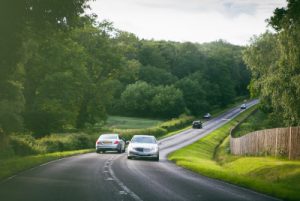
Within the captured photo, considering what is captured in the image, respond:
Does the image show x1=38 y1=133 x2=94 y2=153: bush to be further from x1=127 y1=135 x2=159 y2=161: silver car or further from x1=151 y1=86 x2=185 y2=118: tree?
x1=151 y1=86 x2=185 y2=118: tree

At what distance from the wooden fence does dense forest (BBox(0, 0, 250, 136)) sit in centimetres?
1267

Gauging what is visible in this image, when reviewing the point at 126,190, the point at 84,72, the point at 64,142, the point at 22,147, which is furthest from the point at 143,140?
the point at 84,72

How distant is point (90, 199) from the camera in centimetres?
1175

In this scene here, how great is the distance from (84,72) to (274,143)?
34.4 metres

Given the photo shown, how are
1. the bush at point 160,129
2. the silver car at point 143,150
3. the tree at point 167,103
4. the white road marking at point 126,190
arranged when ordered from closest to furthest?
the white road marking at point 126,190 → the silver car at point 143,150 → the bush at point 160,129 → the tree at point 167,103

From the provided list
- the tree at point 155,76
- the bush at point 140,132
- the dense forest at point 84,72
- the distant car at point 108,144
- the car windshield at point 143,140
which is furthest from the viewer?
the tree at point 155,76

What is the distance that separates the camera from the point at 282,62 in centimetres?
3597

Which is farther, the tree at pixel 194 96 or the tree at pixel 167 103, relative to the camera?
the tree at pixel 194 96

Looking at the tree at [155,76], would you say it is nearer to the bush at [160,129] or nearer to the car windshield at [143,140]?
the bush at [160,129]

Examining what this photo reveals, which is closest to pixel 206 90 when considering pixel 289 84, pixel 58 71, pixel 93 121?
pixel 93 121

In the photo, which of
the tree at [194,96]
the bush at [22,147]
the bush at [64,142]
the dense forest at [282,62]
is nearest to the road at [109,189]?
the dense forest at [282,62]

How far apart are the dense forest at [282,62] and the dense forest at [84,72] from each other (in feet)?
36.3

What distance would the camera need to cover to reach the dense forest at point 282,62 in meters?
28.0

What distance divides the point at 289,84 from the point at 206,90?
362ft
